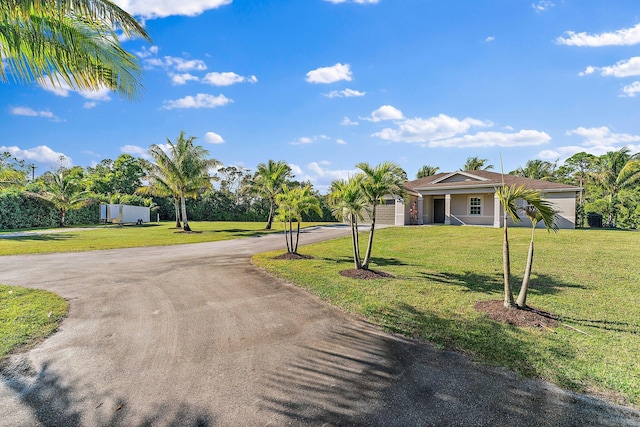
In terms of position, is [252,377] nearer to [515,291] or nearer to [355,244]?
[355,244]

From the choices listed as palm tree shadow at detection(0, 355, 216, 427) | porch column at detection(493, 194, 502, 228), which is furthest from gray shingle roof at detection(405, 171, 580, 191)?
palm tree shadow at detection(0, 355, 216, 427)

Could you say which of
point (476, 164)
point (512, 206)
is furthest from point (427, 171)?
point (512, 206)

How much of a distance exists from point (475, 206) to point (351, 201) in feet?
61.5

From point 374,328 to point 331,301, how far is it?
1587 millimetres

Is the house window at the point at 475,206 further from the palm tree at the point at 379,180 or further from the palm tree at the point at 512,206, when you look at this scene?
the palm tree at the point at 512,206

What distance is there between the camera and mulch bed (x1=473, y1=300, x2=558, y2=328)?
206 inches

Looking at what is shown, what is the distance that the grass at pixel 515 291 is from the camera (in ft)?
12.8

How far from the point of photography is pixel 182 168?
24.3 metres

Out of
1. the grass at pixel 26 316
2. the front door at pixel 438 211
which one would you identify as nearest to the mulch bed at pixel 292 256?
the grass at pixel 26 316

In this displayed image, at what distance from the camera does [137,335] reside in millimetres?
4699

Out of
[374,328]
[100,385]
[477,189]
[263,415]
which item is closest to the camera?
[263,415]

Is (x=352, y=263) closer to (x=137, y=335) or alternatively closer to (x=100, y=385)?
(x=137, y=335)

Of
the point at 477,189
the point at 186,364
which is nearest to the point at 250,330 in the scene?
the point at 186,364

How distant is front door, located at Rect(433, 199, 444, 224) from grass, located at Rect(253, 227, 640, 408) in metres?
13.3
